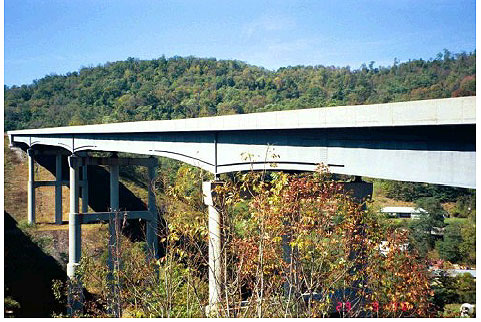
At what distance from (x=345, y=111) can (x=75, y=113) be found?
6385 centimetres

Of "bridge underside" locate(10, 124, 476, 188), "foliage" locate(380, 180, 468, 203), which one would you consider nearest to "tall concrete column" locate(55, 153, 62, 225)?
"bridge underside" locate(10, 124, 476, 188)

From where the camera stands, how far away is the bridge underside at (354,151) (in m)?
10.1

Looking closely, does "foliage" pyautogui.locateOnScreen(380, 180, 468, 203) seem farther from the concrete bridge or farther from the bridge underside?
the bridge underside

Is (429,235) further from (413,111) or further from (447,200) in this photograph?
(413,111)

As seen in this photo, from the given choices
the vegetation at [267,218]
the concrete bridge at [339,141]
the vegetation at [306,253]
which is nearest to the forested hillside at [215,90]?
the vegetation at [267,218]

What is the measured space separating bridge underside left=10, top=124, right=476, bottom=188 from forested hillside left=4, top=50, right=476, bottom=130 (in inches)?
1482

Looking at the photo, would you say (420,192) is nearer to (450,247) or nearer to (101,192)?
(450,247)

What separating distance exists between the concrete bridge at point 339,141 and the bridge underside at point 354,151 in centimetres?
2

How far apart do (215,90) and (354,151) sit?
222ft

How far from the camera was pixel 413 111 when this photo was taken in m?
10.2

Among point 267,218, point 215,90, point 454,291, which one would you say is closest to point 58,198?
point 454,291

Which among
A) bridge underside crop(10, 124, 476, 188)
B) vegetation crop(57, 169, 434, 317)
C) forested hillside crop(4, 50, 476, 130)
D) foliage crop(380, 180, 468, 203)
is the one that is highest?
forested hillside crop(4, 50, 476, 130)

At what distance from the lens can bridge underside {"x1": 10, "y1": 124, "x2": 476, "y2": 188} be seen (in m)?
10.1

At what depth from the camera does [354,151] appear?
1248 centimetres
